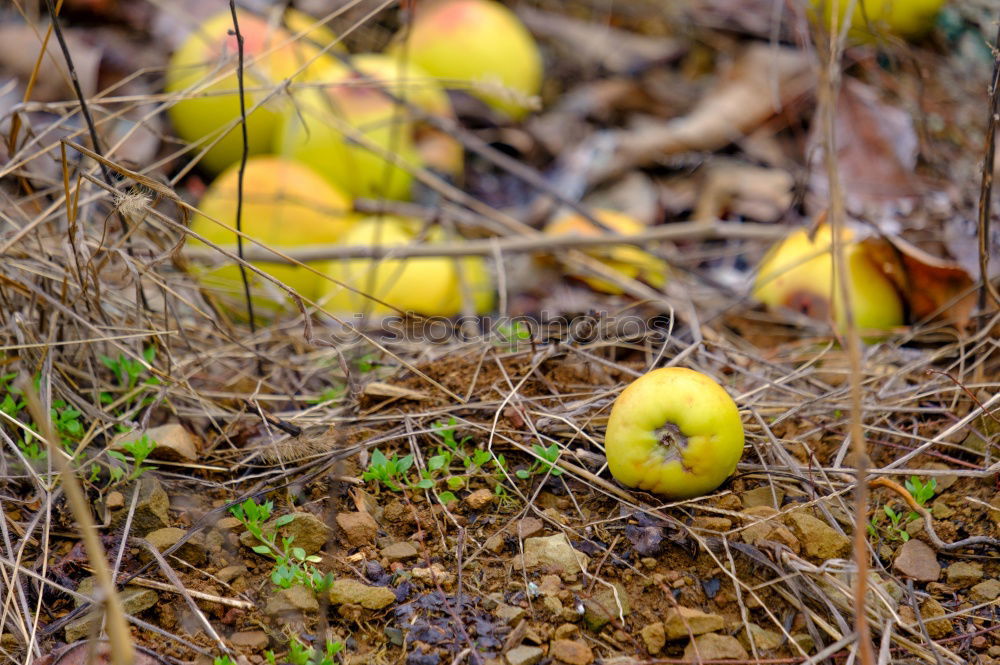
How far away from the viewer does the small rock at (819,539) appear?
1.36 metres

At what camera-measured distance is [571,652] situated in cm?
122

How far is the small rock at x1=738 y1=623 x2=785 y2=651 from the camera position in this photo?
49.4 inches

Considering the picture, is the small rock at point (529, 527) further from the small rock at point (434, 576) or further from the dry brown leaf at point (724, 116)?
the dry brown leaf at point (724, 116)

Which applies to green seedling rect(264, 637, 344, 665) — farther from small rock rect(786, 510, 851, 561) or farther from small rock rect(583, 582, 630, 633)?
small rock rect(786, 510, 851, 561)

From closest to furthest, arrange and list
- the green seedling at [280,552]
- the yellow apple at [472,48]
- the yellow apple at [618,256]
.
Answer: the green seedling at [280,552] → the yellow apple at [618,256] → the yellow apple at [472,48]

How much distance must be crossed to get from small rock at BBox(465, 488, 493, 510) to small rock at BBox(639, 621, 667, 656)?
341 millimetres

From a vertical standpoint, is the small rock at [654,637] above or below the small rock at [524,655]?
below

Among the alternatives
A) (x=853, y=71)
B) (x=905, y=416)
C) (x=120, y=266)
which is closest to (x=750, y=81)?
(x=853, y=71)

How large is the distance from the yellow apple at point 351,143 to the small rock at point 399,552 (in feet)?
5.18

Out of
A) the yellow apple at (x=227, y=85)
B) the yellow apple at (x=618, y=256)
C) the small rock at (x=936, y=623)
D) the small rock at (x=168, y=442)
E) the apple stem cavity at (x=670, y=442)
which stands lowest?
the yellow apple at (x=618, y=256)

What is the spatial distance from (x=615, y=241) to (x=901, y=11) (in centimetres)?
146

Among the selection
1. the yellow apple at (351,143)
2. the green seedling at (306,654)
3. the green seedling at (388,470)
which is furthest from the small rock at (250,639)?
the yellow apple at (351,143)

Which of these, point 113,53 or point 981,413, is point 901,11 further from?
point 113,53

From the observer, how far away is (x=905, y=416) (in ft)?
5.66
